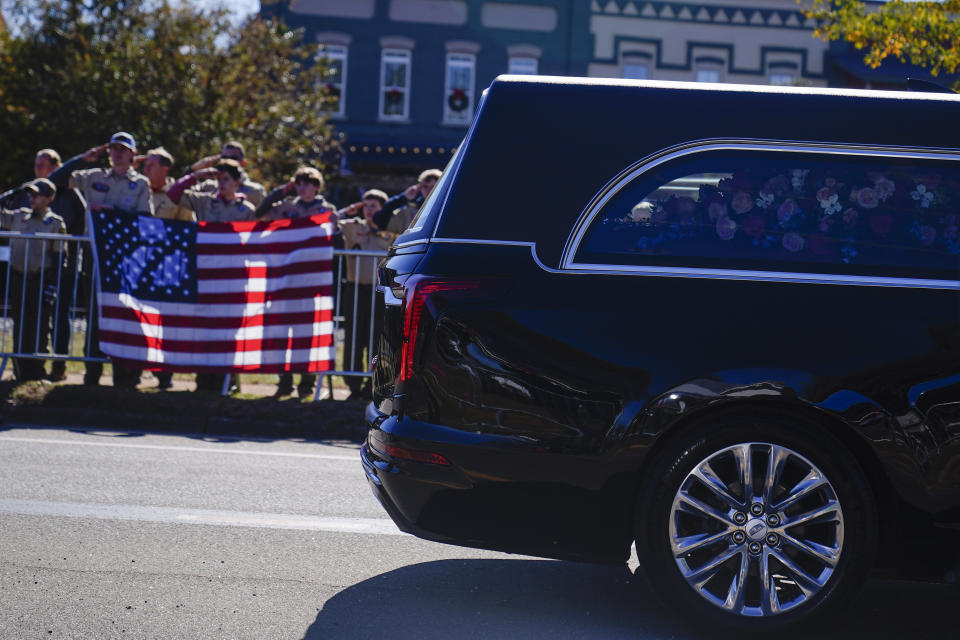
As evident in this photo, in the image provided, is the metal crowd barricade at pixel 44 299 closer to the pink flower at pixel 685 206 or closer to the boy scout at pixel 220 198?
the boy scout at pixel 220 198

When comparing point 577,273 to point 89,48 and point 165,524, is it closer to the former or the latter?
point 165,524

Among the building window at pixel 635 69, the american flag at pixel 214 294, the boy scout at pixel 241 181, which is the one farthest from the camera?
the building window at pixel 635 69

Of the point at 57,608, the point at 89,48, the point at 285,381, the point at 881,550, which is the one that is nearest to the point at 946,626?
the point at 881,550

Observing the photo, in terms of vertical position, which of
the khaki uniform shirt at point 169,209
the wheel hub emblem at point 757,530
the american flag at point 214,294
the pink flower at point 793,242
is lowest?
the wheel hub emblem at point 757,530

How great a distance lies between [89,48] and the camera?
19953 mm

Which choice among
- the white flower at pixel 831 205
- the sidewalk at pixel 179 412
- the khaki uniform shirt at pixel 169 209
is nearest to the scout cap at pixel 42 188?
the khaki uniform shirt at pixel 169 209

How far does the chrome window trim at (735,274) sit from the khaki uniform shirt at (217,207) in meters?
6.87

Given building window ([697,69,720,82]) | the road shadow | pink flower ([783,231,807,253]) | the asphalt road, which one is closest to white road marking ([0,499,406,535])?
the asphalt road

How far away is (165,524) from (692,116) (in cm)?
323

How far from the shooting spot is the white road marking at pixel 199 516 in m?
5.41

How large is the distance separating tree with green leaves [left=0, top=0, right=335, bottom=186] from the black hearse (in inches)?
663

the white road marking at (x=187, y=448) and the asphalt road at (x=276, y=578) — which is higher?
the asphalt road at (x=276, y=578)

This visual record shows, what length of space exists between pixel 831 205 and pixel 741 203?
0.32m

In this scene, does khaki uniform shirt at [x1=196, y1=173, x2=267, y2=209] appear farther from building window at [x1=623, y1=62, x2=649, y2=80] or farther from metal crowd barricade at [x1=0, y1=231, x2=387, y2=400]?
building window at [x1=623, y1=62, x2=649, y2=80]
